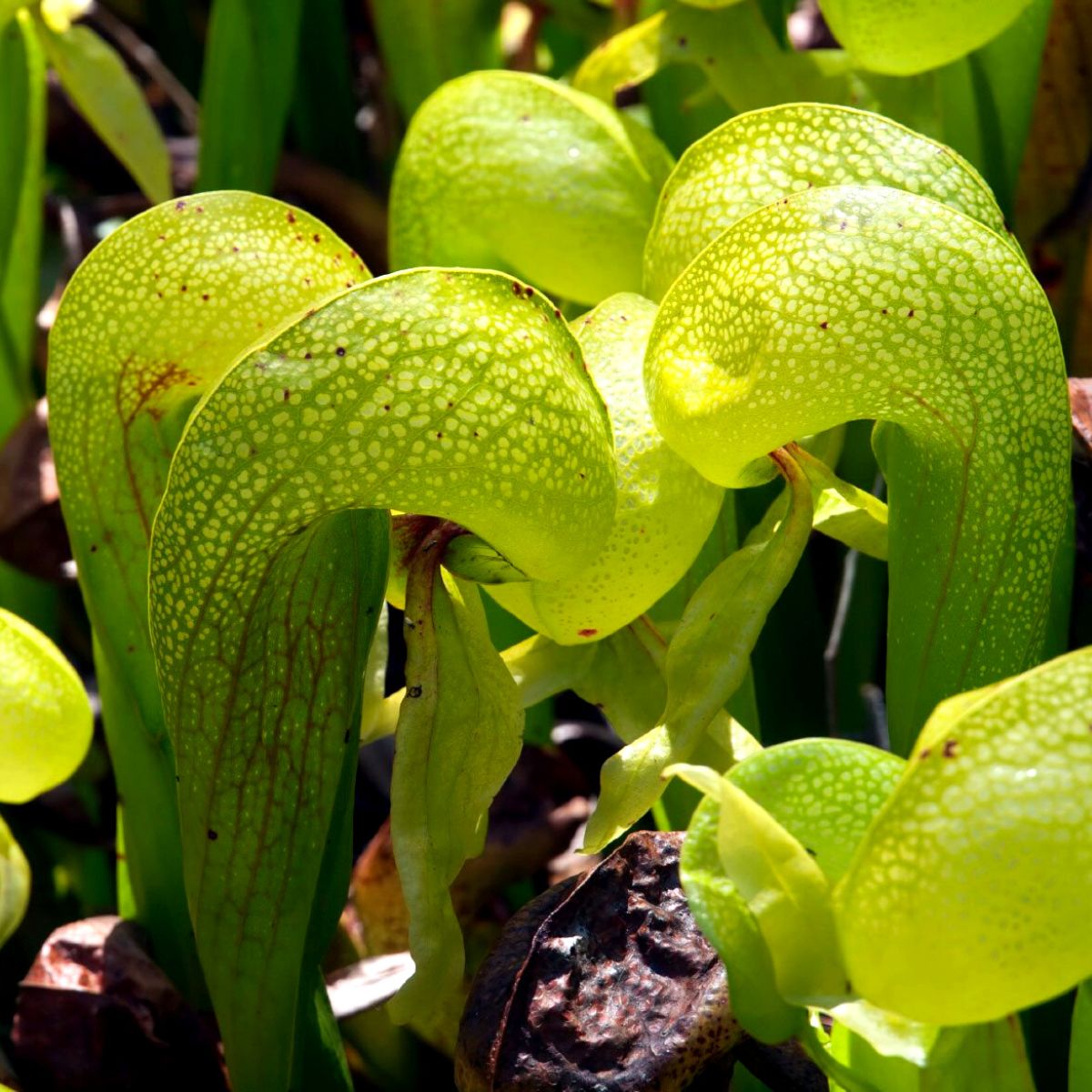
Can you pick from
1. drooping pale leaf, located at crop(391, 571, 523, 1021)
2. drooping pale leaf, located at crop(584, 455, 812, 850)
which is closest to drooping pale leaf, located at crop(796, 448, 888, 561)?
drooping pale leaf, located at crop(584, 455, 812, 850)

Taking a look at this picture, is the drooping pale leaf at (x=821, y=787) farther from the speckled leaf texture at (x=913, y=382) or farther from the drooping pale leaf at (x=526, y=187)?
the drooping pale leaf at (x=526, y=187)

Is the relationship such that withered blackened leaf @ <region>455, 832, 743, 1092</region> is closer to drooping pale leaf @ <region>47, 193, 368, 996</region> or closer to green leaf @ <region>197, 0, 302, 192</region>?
drooping pale leaf @ <region>47, 193, 368, 996</region>

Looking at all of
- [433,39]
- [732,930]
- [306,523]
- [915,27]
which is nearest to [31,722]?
[306,523]

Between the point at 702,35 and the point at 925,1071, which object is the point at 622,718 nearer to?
the point at 925,1071

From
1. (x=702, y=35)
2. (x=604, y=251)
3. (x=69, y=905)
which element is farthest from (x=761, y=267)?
(x=69, y=905)

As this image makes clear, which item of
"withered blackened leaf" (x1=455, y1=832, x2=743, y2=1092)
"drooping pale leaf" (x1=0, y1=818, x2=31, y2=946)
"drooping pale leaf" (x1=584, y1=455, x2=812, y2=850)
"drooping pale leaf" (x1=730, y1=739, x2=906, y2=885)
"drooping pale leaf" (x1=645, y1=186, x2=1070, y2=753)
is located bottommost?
"withered blackened leaf" (x1=455, y1=832, x2=743, y2=1092)

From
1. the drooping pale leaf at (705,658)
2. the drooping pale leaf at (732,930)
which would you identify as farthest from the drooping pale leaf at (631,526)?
the drooping pale leaf at (732,930)
